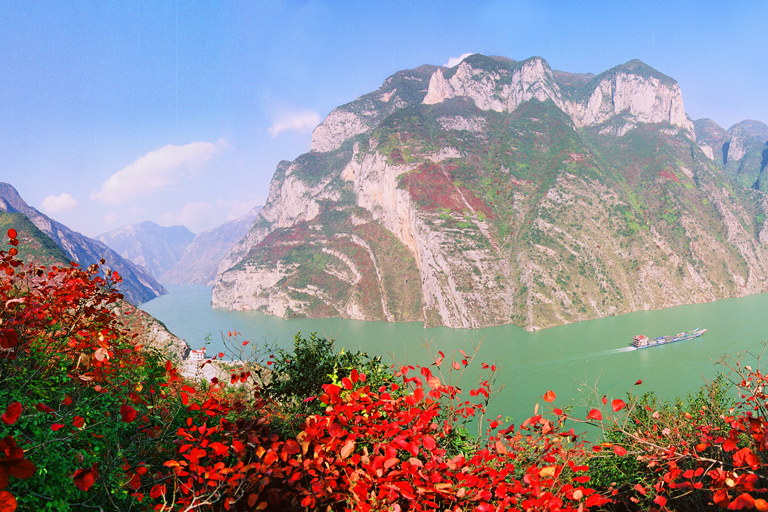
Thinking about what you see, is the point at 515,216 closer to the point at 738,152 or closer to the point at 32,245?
the point at 32,245

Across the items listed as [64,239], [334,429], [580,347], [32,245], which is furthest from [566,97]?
[64,239]

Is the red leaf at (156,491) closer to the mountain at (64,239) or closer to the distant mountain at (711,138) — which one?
the mountain at (64,239)

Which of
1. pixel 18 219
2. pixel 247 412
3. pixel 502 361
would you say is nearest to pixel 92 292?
pixel 247 412

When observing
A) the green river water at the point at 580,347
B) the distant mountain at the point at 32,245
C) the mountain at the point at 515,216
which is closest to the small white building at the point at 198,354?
the green river water at the point at 580,347

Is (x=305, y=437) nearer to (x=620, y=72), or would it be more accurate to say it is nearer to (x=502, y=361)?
(x=502, y=361)

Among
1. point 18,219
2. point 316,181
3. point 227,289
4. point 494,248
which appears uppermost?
point 316,181
